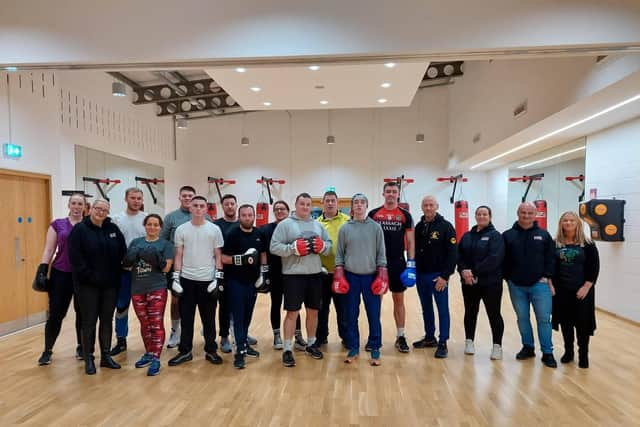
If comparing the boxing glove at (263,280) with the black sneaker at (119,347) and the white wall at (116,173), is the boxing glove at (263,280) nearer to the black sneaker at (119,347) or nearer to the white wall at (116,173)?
the black sneaker at (119,347)

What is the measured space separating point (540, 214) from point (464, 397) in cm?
557

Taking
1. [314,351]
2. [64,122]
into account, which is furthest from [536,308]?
[64,122]

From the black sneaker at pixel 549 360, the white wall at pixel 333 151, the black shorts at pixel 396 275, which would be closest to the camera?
the black sneaker at pixel 549 360

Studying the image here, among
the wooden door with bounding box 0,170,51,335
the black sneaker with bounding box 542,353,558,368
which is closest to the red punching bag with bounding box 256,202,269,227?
the wooden door with bounding box 0,170,51,335

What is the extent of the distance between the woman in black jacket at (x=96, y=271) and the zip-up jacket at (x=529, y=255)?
3606 millimetres

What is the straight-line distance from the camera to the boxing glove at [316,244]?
3.45 m

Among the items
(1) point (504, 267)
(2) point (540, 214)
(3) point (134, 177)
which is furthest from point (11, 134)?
(2) point (540, 214)

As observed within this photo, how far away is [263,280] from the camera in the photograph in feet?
11.7

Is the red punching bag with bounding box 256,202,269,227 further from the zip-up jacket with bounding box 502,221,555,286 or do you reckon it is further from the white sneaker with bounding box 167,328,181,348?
the zip-up jacket with bounding box 502,221,555,286

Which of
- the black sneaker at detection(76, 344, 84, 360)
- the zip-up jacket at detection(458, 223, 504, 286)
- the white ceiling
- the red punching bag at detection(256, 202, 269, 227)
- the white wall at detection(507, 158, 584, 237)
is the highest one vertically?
the white ceiling

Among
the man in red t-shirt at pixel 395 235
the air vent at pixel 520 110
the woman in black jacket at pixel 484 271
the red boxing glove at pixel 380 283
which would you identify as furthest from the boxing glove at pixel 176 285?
the air vent at pixel 520 110

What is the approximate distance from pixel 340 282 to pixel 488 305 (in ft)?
4.74

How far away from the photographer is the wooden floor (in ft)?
8.70

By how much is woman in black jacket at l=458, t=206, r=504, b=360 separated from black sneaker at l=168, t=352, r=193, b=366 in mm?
2663
